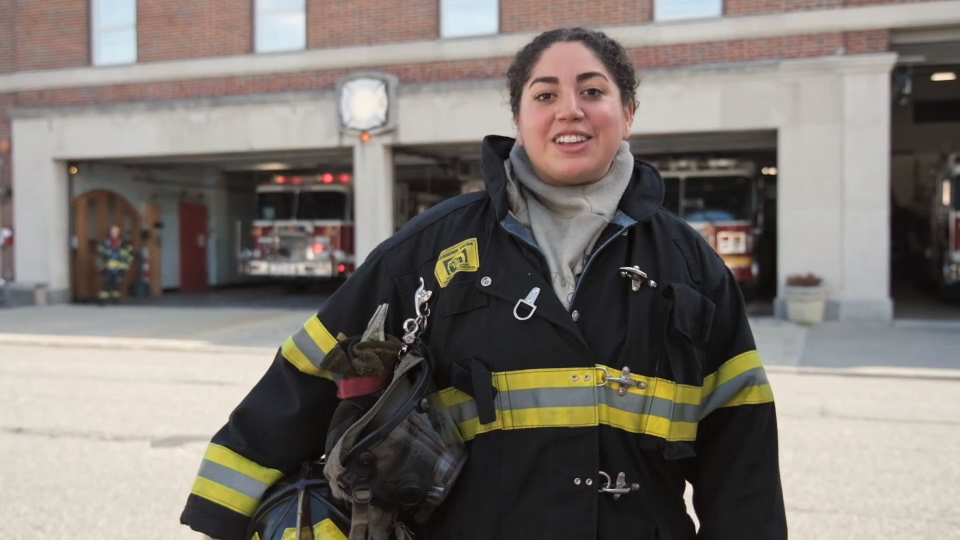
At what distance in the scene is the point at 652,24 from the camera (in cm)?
1446

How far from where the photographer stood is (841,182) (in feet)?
44.0

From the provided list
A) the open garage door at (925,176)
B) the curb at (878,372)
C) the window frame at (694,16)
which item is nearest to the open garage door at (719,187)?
the window frame at (694,16)

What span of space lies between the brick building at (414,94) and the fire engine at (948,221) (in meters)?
1.24

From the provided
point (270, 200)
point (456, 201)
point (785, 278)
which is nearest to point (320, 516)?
point (456, 201)

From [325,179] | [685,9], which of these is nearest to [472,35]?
[685,9]

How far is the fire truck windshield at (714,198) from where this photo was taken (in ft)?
50.0

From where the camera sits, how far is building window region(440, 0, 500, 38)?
15453 millimetres

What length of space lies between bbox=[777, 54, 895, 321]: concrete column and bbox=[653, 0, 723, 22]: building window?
1817mm

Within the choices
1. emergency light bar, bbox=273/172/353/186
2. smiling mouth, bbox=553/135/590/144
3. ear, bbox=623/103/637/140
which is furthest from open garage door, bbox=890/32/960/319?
smiling mouth, bbox=553/135/590/144

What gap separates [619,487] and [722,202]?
14.3 metres

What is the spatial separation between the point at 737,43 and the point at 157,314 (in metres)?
11.9

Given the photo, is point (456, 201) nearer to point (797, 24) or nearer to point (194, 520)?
point (194, 520)

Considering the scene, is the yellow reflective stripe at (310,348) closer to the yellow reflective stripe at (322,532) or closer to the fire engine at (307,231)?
the yellow reflective stripe at (322,532)

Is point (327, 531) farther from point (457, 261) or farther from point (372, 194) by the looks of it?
point (372, 194)
